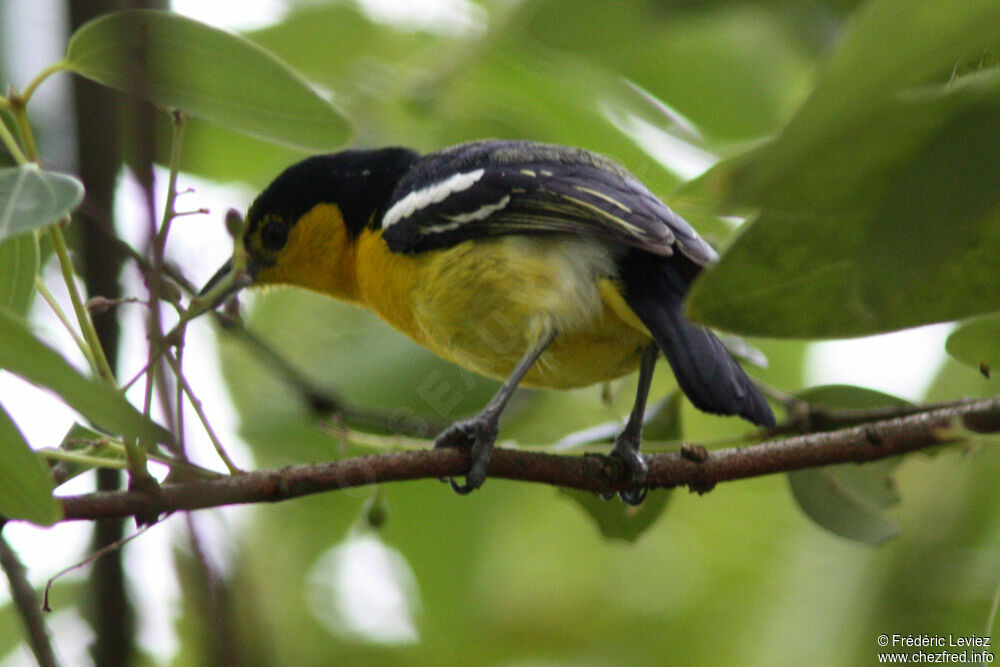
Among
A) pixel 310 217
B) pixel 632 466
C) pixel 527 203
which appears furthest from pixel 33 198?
pixel 310 217

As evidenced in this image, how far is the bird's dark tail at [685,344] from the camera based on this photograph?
7.41 feet

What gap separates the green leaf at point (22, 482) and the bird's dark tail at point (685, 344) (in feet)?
4.20

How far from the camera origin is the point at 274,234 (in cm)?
346

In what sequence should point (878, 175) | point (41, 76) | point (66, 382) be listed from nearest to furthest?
point (878, 175) < point (66, 382) < point (41, 76)

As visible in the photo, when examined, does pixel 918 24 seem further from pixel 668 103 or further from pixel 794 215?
pixel 668 103

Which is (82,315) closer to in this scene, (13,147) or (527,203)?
(13,147)

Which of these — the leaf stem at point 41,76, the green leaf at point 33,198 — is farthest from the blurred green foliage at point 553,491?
the green leaf at point 33,198

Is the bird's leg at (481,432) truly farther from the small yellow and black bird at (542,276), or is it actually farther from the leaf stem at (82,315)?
the leaf stem at (82,315)

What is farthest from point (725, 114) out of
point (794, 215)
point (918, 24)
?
point (918, 24)

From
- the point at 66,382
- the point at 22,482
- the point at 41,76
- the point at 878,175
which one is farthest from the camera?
the point at 41,76

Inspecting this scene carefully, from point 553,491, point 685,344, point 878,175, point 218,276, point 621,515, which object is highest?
point 878,175

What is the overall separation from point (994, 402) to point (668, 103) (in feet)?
4.49

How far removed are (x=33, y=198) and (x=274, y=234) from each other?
2.07 meters

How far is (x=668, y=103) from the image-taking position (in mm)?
3049
